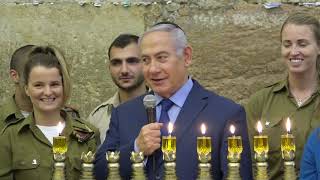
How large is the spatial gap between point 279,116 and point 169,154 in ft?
3.78

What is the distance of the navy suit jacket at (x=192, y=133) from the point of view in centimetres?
422

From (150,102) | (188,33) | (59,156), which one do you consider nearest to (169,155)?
(150,102)

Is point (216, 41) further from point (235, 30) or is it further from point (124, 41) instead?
point (124, 41)

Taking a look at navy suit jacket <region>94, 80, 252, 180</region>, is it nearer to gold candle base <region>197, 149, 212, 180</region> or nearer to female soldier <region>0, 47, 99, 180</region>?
gold candle base <region>197, 149, 212, 180</region>

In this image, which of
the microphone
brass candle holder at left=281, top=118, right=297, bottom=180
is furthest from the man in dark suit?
brass candle holder at left=281, top=118, right=297, bottom=180

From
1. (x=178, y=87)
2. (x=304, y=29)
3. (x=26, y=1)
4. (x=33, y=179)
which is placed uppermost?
(x=26, y=1)

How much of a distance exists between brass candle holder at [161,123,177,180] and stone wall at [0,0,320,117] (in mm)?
2246

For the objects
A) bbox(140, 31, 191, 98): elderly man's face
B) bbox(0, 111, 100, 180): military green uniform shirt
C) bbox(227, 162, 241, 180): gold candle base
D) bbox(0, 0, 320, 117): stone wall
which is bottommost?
bbox(227, 162, 241, 180): gold candle base

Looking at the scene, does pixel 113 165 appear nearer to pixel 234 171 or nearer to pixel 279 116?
pixel 234 171

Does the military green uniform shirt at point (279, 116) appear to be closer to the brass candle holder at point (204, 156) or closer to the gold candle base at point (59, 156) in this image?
the brass candle holder at point (204, 156)

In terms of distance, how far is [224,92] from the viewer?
627cm

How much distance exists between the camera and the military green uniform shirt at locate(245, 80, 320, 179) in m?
4.89

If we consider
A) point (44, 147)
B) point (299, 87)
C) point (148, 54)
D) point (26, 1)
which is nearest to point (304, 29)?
point (299, 87)

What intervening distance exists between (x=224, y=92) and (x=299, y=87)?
1.26m
